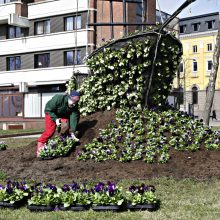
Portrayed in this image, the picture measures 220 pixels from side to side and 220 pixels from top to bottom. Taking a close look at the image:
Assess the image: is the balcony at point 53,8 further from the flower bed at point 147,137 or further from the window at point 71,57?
the flower bed at point 147,137

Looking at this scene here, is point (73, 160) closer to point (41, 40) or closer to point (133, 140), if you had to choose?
point (133, 140)

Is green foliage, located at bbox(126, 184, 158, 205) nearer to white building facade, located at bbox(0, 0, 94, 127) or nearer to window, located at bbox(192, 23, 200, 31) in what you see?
white building facade, located at bbox(0, 0, 94, 127)

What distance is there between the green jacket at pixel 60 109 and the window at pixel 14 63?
111ft

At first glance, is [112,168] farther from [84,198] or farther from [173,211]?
[173,211]

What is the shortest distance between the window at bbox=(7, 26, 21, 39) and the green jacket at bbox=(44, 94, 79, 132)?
34.6 m

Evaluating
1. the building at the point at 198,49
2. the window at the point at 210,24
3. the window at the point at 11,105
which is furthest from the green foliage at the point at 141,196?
the window at the point at 210,24

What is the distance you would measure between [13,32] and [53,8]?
550 centimetres

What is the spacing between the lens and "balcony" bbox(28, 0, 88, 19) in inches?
1492

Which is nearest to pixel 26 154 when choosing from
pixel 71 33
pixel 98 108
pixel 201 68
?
pixel 98 108

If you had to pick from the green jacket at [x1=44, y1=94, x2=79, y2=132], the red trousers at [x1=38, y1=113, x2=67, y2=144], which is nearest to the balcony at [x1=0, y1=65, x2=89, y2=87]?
the green jacket at [x1=44, y1=94, x2=79, y2=132]

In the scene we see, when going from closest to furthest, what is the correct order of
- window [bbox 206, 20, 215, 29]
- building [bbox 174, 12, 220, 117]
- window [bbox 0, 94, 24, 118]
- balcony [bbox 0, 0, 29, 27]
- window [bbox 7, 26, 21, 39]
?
window [bbox 0, 94, 24, 118]
balcony [bbox 0, 0, 29, 27]
window [bbox 7, 26, 21, 39]
building [bbox 174, 12, 220, 117]
window [bbox 206, 20, 215, 29]

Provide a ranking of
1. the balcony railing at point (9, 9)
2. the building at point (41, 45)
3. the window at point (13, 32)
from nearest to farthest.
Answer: the building at point (41, 45) < the balcony railing at point (9, 9) < the window at point (13, 32)

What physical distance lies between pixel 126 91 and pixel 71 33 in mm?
29129

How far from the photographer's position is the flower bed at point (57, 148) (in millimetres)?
8500
